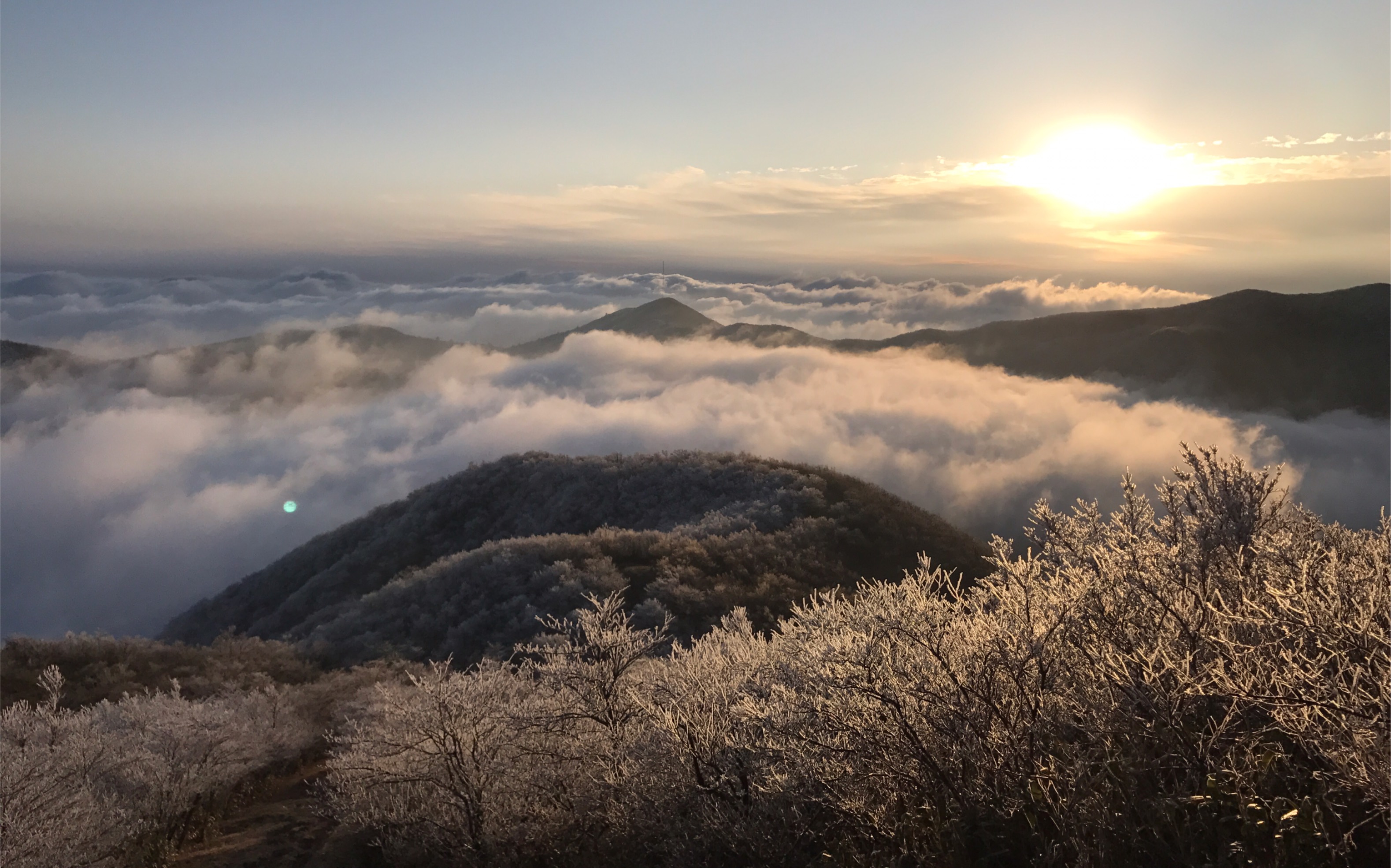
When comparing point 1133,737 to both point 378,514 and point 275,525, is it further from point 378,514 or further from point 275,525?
point 275,525

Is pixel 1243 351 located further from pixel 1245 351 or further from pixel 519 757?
pixel 519 757

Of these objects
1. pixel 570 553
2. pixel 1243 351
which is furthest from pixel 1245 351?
pixel 570 553

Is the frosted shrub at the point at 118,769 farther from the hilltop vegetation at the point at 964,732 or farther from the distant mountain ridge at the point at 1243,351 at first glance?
the distant mountain ridge at the point at 1243,351

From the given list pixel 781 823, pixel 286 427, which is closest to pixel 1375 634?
pixel 781 823


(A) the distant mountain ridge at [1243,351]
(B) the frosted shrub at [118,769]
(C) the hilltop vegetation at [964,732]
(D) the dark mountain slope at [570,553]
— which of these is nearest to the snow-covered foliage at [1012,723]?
(C) the hilltop vegetation at [964,732]

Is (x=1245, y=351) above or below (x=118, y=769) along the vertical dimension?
above

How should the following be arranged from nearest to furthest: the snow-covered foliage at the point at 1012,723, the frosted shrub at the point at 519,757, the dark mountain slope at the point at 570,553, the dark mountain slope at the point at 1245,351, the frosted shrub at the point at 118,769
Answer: the snow-covered foliage at the point at 1012,723
the frosted shrub at the point at 519,757
the frosted shrub at the point at 118,769
the dark mountain slope at the point at 570,553
the dark mountain slope at the point at 1245,351
